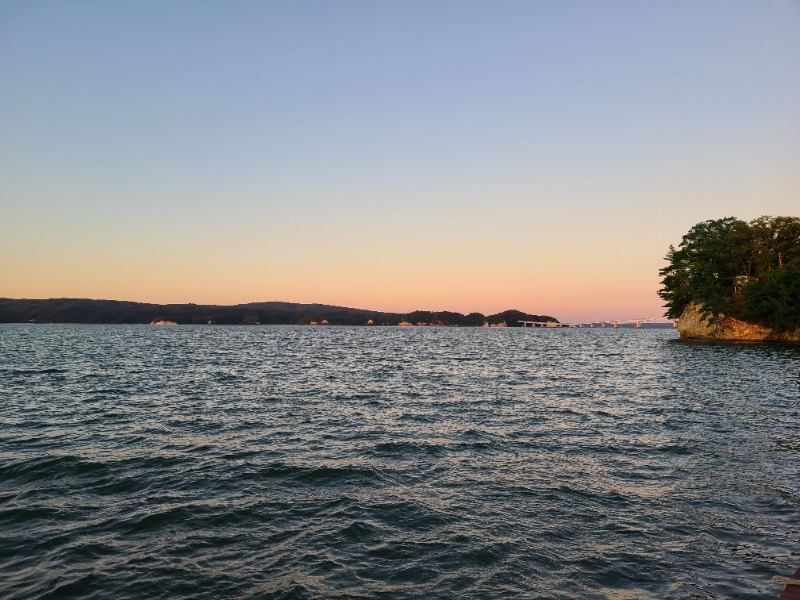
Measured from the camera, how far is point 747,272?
107188 mm

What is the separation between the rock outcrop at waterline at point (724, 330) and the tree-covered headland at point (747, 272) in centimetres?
123

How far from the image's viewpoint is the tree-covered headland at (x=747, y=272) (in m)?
93.8

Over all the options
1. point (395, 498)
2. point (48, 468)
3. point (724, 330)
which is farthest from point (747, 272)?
point (48, 468)

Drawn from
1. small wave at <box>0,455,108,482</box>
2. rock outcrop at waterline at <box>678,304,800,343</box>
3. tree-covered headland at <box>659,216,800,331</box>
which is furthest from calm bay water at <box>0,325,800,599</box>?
rock outcrop at waterline at <box>678,304,800,343</box>

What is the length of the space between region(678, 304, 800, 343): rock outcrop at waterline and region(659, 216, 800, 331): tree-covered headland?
48.4 inches

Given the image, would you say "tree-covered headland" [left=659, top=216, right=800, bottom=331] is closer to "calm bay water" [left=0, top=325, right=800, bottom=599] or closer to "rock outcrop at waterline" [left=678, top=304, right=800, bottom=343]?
"rock outcrop at waterline" [left=678, top=304, right=800, bottom=343]

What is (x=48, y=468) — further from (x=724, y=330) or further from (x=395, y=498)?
(x=724, y=330)

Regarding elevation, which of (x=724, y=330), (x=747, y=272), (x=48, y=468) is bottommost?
(x=48, y=468)

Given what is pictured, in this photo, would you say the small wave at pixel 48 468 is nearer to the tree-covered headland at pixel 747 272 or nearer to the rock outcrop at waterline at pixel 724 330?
the tree-covered headland at pixel 747 272

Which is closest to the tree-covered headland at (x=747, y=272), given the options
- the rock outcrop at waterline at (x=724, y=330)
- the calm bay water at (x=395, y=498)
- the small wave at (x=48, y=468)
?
the rock outcrop at waterline at (x=724, y=330)

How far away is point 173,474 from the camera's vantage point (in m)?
16.0

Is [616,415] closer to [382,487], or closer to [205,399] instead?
[382,487]

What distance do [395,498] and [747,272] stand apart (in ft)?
403

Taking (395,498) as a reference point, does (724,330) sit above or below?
above
